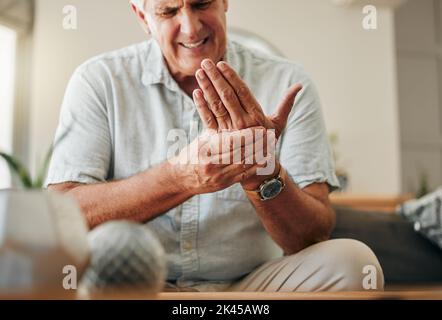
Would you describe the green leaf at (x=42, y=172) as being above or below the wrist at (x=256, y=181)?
above

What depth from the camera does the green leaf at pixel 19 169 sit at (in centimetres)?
65

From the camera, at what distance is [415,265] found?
111cm

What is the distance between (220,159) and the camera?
2.01 ft

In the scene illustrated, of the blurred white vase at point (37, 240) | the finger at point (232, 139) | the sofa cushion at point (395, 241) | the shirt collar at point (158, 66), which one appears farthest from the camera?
the sofa cushion at point (395, 241)

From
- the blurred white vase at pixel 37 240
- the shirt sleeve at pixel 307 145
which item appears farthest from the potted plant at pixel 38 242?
the shirt sleeve at pixel 307 145

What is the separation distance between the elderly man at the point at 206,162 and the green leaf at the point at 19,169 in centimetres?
2

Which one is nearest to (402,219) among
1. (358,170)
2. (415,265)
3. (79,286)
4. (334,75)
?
(415,265)

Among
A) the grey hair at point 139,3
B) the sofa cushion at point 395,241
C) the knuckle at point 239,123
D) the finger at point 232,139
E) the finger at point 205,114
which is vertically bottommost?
the sofa cushion at point 395,241

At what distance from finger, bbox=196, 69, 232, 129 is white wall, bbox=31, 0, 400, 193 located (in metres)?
0.11

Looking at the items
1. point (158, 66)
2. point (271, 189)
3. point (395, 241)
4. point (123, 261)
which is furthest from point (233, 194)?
point (395, 241)

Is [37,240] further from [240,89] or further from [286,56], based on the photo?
[286,56]

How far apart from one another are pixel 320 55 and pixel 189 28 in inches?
6.9

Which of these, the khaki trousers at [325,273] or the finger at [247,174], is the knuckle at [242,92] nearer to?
the finger at [247,174]

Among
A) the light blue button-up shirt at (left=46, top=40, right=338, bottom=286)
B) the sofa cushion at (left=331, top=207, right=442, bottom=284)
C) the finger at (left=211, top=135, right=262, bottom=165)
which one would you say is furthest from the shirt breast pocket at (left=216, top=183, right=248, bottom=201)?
the sofa cushion at (left=331, top=207, right=442, bottom=284)
